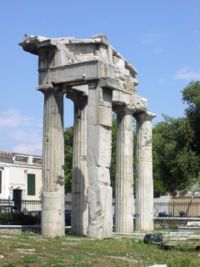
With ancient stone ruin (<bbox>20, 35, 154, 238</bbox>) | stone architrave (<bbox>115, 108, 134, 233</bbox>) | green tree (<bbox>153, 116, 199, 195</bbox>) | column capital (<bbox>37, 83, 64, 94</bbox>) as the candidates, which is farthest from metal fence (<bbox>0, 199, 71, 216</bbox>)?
column capital (<bbox>37, 83, 64, 94</bbox>)

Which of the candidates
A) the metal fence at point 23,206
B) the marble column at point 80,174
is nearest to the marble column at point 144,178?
the marble column at point 80,174

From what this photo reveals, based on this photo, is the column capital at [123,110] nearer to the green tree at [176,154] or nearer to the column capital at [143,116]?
the column capital at [143,116]

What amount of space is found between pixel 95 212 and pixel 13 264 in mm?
9444

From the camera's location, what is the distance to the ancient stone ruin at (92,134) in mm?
23906

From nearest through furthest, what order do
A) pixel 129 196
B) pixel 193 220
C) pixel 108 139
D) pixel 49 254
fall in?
pixel 49 254, pixel 108 139, pixel 129 196, pixel 193 220

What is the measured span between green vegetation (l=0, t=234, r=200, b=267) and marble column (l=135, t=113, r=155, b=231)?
893cm

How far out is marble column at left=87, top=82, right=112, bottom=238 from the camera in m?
23.5

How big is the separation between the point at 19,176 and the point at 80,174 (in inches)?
1101

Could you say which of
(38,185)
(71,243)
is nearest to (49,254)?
(71,243)

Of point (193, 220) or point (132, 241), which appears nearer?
point (132, 241)

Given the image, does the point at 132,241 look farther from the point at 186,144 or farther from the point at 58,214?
the point at 186,144

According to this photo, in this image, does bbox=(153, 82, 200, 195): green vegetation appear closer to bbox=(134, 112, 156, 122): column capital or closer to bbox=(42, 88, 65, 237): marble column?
bbox=(134, 112, 156, 122): column capital

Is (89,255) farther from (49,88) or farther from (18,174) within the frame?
(18,174)

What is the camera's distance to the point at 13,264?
1419 centimetres
